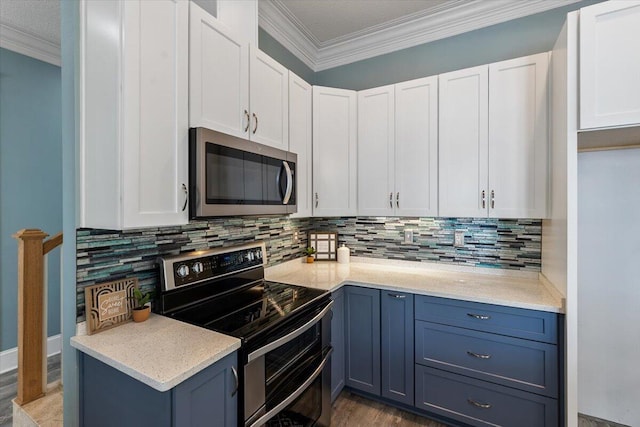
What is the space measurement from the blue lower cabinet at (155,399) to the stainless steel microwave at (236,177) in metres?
0.66

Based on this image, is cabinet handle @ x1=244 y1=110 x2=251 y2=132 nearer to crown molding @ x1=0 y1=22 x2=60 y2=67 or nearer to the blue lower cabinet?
the blue lower cabinet

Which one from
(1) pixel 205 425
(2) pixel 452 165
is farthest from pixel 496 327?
(1) pixel 205 425

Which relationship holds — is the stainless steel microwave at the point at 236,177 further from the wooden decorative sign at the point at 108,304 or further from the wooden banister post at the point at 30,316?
the wooden banister post at the point at 30,316

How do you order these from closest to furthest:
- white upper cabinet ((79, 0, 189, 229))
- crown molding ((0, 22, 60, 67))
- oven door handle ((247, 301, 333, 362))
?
white upper cabinet ((79, 0, 189, 229)) → oven door handle ((247, 301, 333, 362)) → crown molding ((0, 22, 60, 67))

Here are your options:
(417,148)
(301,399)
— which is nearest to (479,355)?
(301,399)

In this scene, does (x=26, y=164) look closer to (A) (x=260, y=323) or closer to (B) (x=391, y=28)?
(A) (x=260, y=323)

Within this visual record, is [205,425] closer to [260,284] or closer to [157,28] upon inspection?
[260,284]

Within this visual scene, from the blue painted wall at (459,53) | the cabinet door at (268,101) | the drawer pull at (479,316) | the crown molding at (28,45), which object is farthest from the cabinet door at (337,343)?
the crown molding at (28,45)

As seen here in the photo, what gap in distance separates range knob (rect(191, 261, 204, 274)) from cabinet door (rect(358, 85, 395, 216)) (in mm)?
1328

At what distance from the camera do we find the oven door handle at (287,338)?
4.09 feet

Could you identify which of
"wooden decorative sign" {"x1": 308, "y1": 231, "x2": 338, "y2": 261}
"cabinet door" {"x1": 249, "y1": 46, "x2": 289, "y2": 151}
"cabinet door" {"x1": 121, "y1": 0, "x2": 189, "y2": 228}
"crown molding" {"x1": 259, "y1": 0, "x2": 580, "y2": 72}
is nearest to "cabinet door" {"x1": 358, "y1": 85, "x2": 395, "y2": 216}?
"wooden decorative sign" {"x1": 308, "y1": 231, "x2": 338, "y2": 261}

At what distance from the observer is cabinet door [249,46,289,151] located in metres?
1.73

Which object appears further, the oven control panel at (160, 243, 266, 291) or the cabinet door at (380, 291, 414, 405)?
the cabinet door at (380, 291, 414, 405)

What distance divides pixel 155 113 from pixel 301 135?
1.15 meters
